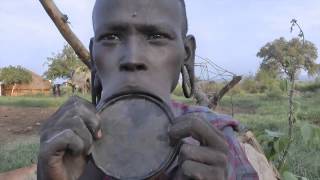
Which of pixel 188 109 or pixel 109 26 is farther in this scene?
pixel 188 109

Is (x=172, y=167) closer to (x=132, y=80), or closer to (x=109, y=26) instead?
(x=132, y=80)

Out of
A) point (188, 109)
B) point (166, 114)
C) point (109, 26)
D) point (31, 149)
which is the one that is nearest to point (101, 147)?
point (166, 114)

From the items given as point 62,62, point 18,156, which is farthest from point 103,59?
point 62,62

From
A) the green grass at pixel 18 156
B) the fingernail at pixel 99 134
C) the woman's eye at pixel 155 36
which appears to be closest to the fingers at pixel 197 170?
the fingernail at pixel 99 134

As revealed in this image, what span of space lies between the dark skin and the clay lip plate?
24mm

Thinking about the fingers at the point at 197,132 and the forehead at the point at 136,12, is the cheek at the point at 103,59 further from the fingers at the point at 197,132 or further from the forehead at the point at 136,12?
the fingers at the point at 197,132

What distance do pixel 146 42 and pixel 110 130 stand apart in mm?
197

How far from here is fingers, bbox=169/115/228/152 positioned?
2.92 feet

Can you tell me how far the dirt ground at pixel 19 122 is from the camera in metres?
8.70

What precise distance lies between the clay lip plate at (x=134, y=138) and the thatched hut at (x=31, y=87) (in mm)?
30121

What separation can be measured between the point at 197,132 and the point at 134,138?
131 mm

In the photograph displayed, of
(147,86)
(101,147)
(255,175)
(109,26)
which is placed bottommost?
(255,175)

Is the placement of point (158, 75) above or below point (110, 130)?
above

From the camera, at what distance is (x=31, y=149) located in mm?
6441
